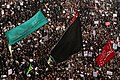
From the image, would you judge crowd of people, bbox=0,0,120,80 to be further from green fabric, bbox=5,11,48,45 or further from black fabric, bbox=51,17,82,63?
black fabric, bbox=51,17,82,63

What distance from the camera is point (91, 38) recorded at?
13.1 metres

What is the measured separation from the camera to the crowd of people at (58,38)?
38.6 feet

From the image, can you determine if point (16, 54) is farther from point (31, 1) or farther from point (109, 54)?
point (109, 54)

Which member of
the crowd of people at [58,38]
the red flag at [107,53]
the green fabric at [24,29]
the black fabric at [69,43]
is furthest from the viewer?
the crowd of people at [58,38]

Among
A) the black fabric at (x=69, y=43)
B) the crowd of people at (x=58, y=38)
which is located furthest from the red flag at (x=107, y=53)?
the black fabric at (x=69, y=43)

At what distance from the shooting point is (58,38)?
42.1ft

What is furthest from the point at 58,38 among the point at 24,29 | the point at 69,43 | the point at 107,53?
the point at 69,43

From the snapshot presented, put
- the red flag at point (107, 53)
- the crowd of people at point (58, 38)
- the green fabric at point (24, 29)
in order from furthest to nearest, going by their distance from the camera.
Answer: the crowd of people at point (58, 38) → the green fabric at point (24, 29) → the red flag at point (107, 53)

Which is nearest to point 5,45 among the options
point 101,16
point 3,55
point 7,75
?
point 3,55

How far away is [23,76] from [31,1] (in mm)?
4117

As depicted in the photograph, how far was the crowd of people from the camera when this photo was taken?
11761 millimetres

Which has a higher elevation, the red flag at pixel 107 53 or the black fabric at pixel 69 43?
the black fabric at pixel 69 43

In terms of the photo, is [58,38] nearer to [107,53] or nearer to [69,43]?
A: [107,53]

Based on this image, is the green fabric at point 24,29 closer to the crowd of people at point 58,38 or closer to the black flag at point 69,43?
the crowd of people at point 58,38
